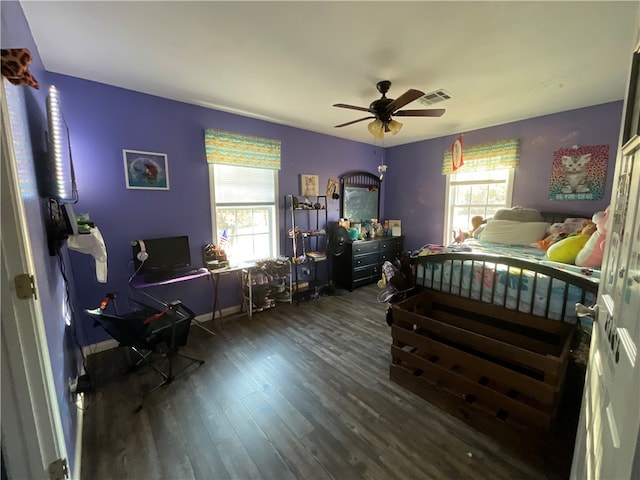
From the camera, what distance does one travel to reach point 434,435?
1593 millimetres

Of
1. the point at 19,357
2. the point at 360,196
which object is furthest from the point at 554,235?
the point at 19,357

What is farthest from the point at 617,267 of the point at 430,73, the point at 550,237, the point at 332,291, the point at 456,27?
the point at 332,291

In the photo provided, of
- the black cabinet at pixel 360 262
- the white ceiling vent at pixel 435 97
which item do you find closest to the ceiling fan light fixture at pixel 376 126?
the white ceiling vent at pixel 435 97

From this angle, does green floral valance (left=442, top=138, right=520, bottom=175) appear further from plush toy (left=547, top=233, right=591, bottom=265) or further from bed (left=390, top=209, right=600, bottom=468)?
bed (left=390, top=209, right=600, bottom=468)

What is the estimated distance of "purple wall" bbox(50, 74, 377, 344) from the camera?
2283 mm

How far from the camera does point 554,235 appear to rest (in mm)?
2818

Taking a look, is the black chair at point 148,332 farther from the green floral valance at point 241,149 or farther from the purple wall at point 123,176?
the green floral valance at point 241,149

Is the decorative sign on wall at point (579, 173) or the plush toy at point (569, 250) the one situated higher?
the decorative sign on wall at point (579, 173)

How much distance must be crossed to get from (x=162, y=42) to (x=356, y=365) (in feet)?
9.06

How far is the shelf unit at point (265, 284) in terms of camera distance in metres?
3.22

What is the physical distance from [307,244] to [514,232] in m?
2.61

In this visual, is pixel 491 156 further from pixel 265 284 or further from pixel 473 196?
pixel 265 284

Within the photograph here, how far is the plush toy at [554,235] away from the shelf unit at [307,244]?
252cm

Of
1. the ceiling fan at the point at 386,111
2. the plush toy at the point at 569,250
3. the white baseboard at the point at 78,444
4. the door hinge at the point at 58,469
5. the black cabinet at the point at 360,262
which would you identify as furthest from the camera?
the black cabinet at the point at 360,262
